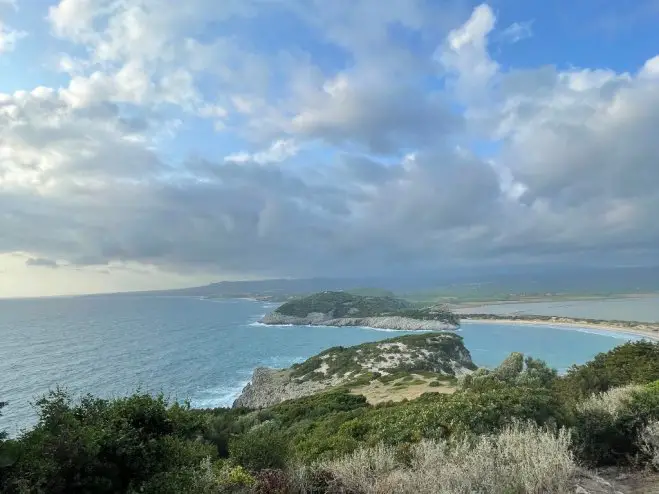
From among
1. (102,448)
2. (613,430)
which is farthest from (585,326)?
(102,448)

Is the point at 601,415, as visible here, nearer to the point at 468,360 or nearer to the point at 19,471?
the point at 19,471

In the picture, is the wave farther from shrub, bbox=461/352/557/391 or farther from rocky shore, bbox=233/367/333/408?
shrub, bbox=461/352/557/391

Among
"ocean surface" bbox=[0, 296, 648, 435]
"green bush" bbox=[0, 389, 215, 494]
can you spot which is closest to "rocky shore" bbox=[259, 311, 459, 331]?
"ocean surface" bbox=[0, 296, 648, 435]

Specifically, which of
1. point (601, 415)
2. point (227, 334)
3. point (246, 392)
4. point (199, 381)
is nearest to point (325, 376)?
point (246, 392)

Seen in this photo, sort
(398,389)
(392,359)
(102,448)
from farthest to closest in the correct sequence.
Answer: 1. (392,359)
2. (398,389)
3. (102,448)

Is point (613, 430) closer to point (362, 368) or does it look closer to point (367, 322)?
point (362, 368)

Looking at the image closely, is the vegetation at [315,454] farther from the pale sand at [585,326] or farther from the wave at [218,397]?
the pale sand at [585,326]
